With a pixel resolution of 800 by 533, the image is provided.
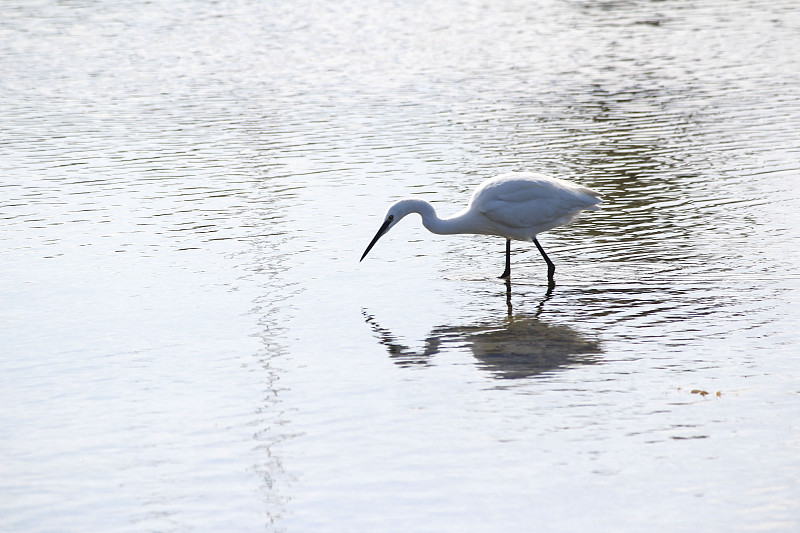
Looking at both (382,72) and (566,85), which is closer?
(566,85)

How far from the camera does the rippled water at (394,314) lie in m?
6.52

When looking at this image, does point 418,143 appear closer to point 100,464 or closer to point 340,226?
point 340,226

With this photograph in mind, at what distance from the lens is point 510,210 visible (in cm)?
1067

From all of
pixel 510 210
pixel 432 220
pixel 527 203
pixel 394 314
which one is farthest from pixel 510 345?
pixel 432 220

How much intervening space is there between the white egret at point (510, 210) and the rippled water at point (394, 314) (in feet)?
1.63

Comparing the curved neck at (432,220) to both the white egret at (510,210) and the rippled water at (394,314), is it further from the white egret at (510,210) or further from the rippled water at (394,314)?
the rippled water at (394,314)

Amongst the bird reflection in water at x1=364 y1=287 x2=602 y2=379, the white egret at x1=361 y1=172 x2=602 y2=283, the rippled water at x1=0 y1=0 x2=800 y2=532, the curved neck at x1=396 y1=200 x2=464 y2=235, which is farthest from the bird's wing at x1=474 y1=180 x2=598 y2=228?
the bird reflection in water at x1=364 y1=287 x2=602 y2=379

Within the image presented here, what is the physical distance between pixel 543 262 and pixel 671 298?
199 centimetres

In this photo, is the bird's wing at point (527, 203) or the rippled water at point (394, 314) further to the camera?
the bird's wing at point (527, 203)

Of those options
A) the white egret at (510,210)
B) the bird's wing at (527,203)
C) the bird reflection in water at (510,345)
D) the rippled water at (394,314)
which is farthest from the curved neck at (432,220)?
the bird reflection in water at (510,345)

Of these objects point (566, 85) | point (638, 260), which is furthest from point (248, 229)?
point (566, 85)

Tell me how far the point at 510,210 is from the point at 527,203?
0.75 ft

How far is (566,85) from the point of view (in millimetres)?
22312

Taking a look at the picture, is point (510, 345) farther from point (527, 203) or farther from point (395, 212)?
point (395, 212)
